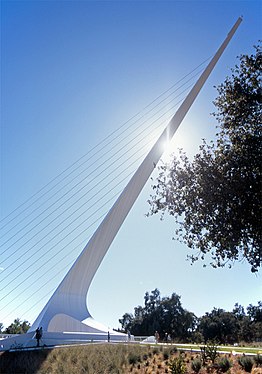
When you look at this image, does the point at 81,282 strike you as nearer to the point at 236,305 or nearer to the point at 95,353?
the point at 95,353

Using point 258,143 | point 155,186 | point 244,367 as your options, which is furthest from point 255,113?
point 244,367

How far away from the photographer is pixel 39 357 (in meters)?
12.4

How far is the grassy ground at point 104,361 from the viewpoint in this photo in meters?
10.2

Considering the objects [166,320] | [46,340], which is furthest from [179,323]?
[46,340]

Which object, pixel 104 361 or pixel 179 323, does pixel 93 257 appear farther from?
pixel 179 323

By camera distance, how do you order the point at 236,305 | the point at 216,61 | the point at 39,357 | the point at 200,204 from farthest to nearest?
1. the point at 236,305
2. the point at 216,61
3. the point at 39,357
4. the point at 200,204

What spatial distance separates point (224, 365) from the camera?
948 centimetres

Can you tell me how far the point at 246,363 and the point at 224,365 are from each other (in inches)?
22.9

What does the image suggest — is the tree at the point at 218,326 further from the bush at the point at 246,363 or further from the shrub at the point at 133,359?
the bush at the point at 246,363

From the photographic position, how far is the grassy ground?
401 inches

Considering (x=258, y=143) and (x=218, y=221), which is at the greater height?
(x=258, y=143)

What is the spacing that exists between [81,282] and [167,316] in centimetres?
4168

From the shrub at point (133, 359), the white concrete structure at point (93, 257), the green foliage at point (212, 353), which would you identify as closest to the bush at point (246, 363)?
the green foliage at point (212, 353)

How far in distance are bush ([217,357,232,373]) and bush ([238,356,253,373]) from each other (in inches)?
11.9
